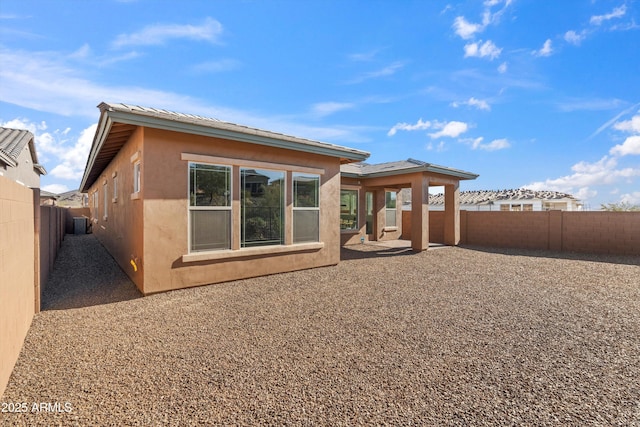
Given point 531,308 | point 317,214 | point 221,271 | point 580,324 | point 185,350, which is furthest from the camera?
point 317,214

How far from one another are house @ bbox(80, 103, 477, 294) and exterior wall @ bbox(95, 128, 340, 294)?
21 millimetres

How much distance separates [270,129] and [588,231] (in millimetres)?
14391

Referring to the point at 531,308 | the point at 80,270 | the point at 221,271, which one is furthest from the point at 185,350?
the point at 80,270

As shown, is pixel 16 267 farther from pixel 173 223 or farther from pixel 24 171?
pixel 24 171

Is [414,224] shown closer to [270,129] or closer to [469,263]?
[469,263]

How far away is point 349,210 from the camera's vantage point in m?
14.8

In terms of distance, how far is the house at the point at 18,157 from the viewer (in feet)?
34.7

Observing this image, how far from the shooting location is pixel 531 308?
18.5 feet

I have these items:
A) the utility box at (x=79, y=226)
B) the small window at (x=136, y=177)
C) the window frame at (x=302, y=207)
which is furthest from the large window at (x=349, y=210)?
the utility box at (x=79, y=226)

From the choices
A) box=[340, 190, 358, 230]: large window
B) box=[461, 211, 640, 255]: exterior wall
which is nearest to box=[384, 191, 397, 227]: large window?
box=[340, 190, 358, 230]: large window

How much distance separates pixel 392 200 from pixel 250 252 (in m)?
11.2

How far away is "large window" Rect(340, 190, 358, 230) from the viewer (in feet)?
47.7

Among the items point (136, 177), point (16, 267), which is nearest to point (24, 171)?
point (136, 177)

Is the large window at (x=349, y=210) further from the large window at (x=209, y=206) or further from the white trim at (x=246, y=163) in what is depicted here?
the large window at (x=209, y=206)
